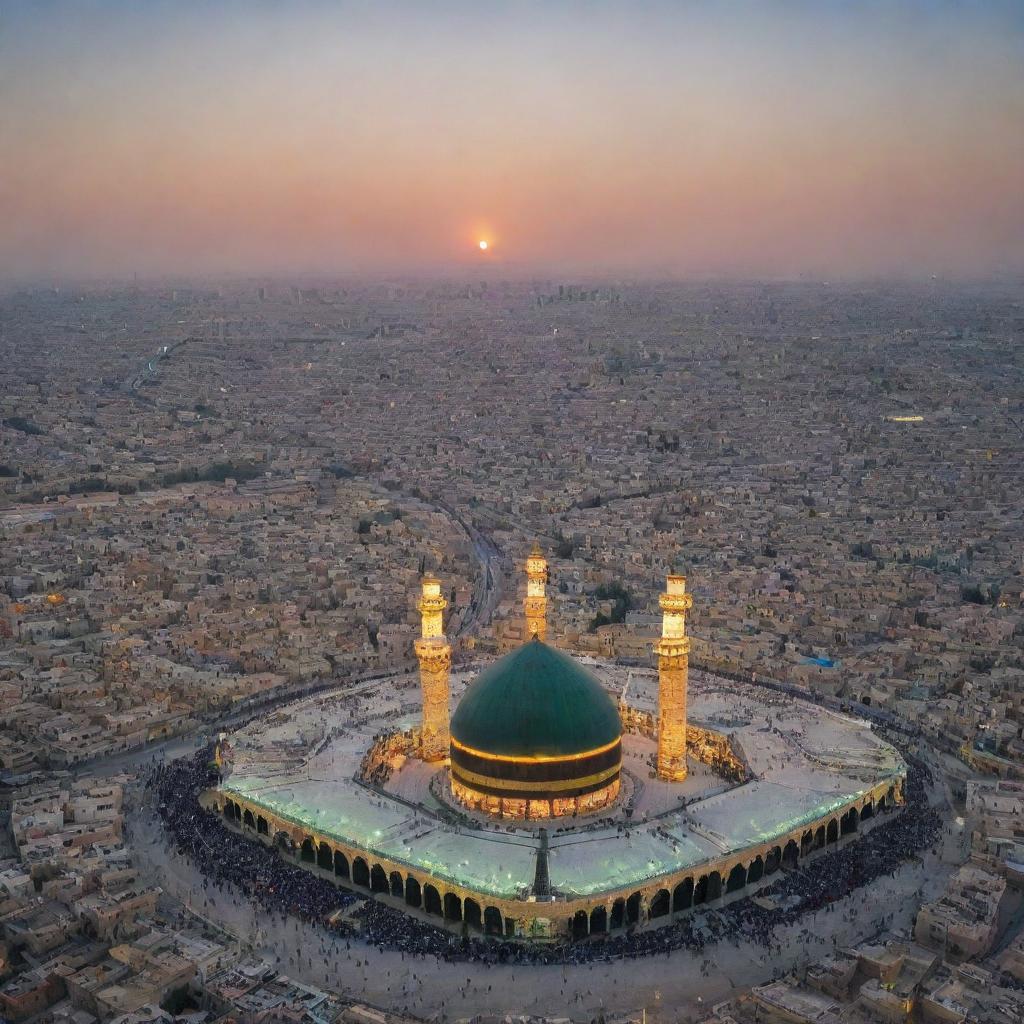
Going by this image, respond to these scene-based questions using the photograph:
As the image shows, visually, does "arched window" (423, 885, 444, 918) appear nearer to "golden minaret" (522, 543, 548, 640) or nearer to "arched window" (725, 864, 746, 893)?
"arched window" (725, 864, 746, 893)

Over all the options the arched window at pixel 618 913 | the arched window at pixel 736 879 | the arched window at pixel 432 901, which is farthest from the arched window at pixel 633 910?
the arched window at pixel 432 901

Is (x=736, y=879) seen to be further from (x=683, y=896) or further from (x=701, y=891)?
(x=683, y=896)

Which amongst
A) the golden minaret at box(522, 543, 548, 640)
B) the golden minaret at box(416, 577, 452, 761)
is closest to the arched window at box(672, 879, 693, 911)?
the golden minaret at box(416, 577, 452, 761)

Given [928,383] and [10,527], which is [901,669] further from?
[928,383]

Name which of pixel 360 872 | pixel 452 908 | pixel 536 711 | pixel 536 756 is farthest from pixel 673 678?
pixel 360 872

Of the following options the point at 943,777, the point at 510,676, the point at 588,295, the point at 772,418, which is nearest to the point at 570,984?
the point at 510,676

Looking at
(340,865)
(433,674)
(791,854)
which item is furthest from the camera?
(433,674)

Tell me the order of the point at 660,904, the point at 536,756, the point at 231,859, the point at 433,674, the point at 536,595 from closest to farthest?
the point at 660,904 < the point at 231,859 < the point at 536,756 < the point at 433,674 < the point at 536,595
